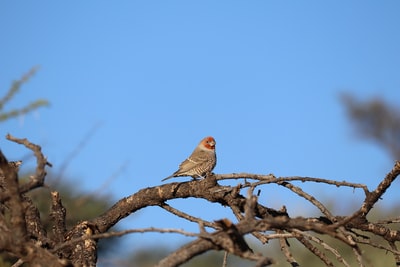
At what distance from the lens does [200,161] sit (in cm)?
839

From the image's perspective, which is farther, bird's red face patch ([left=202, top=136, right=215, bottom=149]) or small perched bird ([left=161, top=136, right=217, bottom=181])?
bird's red face patch ([left=202, top=136, right=215, bottom=149])

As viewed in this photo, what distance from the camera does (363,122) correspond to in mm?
36938

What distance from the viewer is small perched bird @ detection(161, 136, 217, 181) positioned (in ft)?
26.6

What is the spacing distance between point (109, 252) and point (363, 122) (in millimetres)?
22958

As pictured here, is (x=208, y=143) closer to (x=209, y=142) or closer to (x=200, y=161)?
(x=209, y=142)

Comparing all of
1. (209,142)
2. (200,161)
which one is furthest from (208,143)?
(200,161)

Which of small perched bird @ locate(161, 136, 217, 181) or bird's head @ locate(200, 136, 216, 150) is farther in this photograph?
bird's head @ locate(200, 136, 216, 150)

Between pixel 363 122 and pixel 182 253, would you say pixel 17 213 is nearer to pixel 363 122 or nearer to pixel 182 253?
pixel 182 253

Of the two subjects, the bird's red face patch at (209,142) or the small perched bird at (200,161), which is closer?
the small perched bird at (200,161)

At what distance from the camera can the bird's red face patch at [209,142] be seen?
9148mm

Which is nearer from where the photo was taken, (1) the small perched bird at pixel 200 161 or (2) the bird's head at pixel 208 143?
(1) the small perched bird at pixel 200 161

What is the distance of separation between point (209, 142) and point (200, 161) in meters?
0.95

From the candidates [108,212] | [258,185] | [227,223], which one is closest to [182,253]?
[227,223]

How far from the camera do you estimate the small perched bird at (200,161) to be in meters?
8.10
